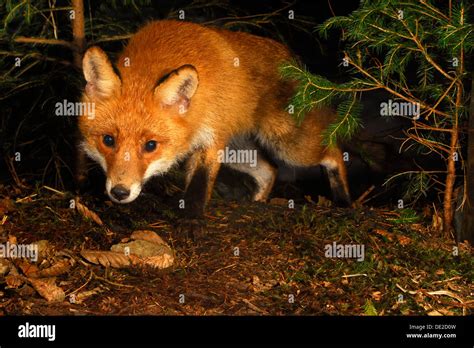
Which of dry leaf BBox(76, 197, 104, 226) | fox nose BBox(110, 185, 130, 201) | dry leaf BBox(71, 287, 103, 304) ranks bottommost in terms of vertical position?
dry leaf BBox(71, 287, 103, 304)

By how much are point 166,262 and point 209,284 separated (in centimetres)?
33

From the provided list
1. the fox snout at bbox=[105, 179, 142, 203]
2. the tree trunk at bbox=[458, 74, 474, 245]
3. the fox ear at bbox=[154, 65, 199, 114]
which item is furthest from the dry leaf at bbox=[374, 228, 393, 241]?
the fox snout at bbox=[105, 179, 142, 203]

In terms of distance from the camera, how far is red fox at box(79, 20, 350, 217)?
384 cm

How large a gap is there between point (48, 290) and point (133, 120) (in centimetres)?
125

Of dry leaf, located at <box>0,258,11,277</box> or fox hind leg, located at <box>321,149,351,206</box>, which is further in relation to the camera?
fox hind leg, located at <box>321,149,351,206</box>

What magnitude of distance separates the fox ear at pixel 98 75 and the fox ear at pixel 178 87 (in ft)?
1.06

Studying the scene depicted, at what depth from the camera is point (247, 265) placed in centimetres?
373

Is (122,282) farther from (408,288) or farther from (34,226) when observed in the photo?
(408,288)

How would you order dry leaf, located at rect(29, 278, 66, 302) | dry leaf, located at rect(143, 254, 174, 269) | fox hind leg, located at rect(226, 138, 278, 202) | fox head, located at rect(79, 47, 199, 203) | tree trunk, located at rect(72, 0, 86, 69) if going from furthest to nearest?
fox hind leg, located at rect(226, 138, 278, 202) → tree trunk, located at rect(72, 0, 86, 69) → fox head, located at rect(79, 47, 199, 203) → dry leaf, located at rect(143, 254, 174, 269) → dry leaf, located at rect(29, 278, 66, 302)

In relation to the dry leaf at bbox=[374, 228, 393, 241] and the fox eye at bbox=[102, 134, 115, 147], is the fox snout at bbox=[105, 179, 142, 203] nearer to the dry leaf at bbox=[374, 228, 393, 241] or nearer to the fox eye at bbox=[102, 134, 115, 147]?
the fox eye at bbox=[102, 134, 115, 147]

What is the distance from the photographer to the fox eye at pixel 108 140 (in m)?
3.93

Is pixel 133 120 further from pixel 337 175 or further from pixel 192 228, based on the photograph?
pixel 337 175

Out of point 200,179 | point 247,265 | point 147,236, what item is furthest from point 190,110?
point 247,265

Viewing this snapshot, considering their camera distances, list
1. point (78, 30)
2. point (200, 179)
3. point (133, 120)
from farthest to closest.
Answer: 1. point (78, 30)
2. point (200, 179)
3. point (133, 120)
